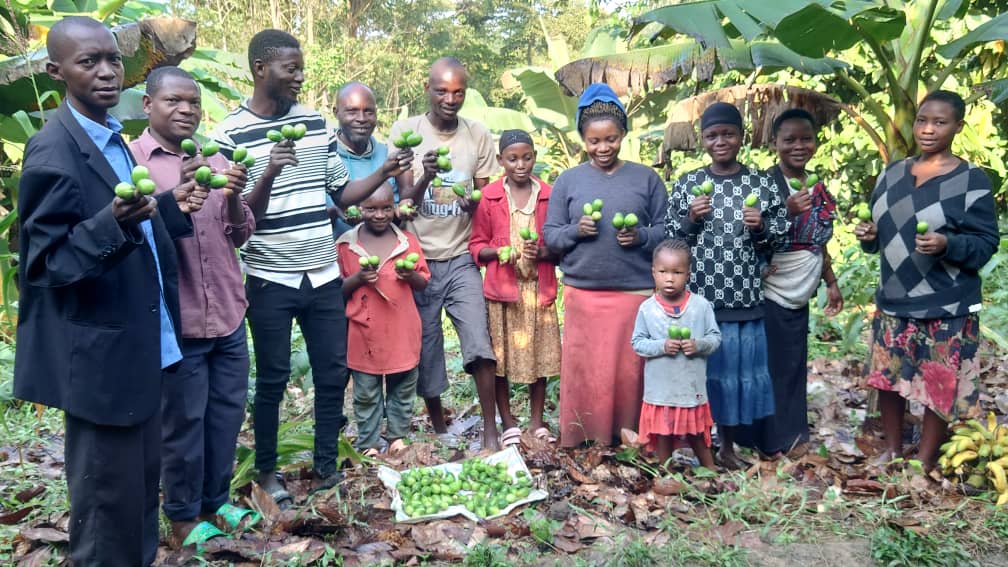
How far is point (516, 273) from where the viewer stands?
4918mm

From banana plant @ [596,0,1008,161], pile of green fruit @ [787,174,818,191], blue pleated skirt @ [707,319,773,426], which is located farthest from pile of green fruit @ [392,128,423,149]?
pile of green fruit @ [787,174,818,191]

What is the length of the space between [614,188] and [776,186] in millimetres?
919

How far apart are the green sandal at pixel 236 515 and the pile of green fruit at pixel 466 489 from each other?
719 millimetres

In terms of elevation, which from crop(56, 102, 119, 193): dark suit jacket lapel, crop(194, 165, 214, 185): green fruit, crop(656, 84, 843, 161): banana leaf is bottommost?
crop(194, 165, 214, 185): green fruit

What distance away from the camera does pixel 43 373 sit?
2783 millimetres

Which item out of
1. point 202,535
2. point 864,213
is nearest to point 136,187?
point 202,535

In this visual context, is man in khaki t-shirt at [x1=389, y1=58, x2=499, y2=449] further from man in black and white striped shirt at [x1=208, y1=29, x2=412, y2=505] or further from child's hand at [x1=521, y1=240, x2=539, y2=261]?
man in black and white striped shirt at [x1=208, y1=29, x2=412, y2=505]

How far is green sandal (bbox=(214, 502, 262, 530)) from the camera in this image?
372 cm

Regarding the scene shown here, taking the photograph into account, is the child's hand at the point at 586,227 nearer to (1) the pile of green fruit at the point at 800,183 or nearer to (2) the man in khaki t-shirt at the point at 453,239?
(2) the man in khaki t-shirt at the point at 453,239

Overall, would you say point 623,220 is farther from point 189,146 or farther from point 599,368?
point 189,146

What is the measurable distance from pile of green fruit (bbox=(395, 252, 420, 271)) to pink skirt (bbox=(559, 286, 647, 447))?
3.20ft

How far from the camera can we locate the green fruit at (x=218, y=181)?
3.17m


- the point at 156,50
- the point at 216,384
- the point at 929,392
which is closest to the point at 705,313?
the point at 929,392

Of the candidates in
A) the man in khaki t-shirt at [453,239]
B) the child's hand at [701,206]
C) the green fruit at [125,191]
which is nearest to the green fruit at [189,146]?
the green fruit at [125,191]
